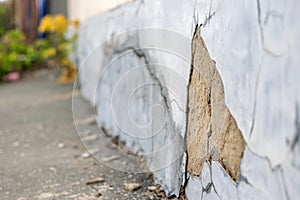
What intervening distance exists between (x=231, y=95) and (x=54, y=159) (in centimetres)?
123

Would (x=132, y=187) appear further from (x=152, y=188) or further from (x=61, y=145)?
(x=61, y=145)

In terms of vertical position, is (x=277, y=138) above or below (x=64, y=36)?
above

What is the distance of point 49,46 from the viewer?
19.8ft

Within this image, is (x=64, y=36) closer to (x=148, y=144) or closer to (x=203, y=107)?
(x=148, y=144)

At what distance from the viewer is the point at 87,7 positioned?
4.33 meters

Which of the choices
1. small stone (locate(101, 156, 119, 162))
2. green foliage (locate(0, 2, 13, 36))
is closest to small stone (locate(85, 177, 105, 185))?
small stone (locate(101, 156, 119, 162))

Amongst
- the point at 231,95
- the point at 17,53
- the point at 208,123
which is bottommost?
the point at 17,53

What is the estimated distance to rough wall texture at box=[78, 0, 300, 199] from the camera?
79 cm

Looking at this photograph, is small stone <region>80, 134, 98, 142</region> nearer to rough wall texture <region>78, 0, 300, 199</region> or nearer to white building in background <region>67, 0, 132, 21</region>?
rough wall texture <region>78, 0, 300, 199</region>

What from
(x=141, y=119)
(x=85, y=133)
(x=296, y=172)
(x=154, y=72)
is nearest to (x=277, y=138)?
(x=296, y=172)

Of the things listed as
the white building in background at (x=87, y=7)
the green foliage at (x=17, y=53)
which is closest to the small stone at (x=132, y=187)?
the white building in background at (x=87, y=7)

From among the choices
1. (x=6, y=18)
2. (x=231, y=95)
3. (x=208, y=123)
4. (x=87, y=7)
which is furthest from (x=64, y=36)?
(x=231, y=95)

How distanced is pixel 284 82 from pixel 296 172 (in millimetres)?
169

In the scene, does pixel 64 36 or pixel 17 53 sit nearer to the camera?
pixel 64 36
